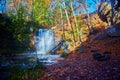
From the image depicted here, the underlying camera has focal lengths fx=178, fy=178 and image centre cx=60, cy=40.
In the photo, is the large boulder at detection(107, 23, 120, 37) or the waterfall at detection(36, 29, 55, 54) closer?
the large boulder at detection(107, 23, 120, 37)

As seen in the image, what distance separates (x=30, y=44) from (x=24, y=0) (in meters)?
10.1

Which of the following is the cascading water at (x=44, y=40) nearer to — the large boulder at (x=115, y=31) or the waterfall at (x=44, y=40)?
the waterfall at (x=44, y=40)

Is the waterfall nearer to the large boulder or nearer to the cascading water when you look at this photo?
the cascading water

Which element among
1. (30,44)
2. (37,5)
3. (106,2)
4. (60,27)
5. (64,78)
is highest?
(37,5)

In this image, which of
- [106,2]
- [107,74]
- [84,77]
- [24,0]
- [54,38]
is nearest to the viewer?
[107,74]

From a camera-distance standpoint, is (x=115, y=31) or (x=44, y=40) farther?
(x=44, y=40)

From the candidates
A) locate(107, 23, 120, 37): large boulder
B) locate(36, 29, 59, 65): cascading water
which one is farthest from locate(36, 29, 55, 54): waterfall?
locate(107, 23, 120, 37): large boulder

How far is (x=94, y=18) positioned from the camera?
2908cm

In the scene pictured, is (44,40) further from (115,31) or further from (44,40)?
(115,31)

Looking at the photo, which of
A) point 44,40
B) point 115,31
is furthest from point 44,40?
point 115,31

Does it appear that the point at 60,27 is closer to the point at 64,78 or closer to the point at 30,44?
the point at 30,44

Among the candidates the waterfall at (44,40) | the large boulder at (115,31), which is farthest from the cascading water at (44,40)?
the large boulder at (115,31)

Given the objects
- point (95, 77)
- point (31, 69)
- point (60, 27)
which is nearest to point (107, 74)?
point (95, 77)

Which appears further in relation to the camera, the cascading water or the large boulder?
the cascading water
